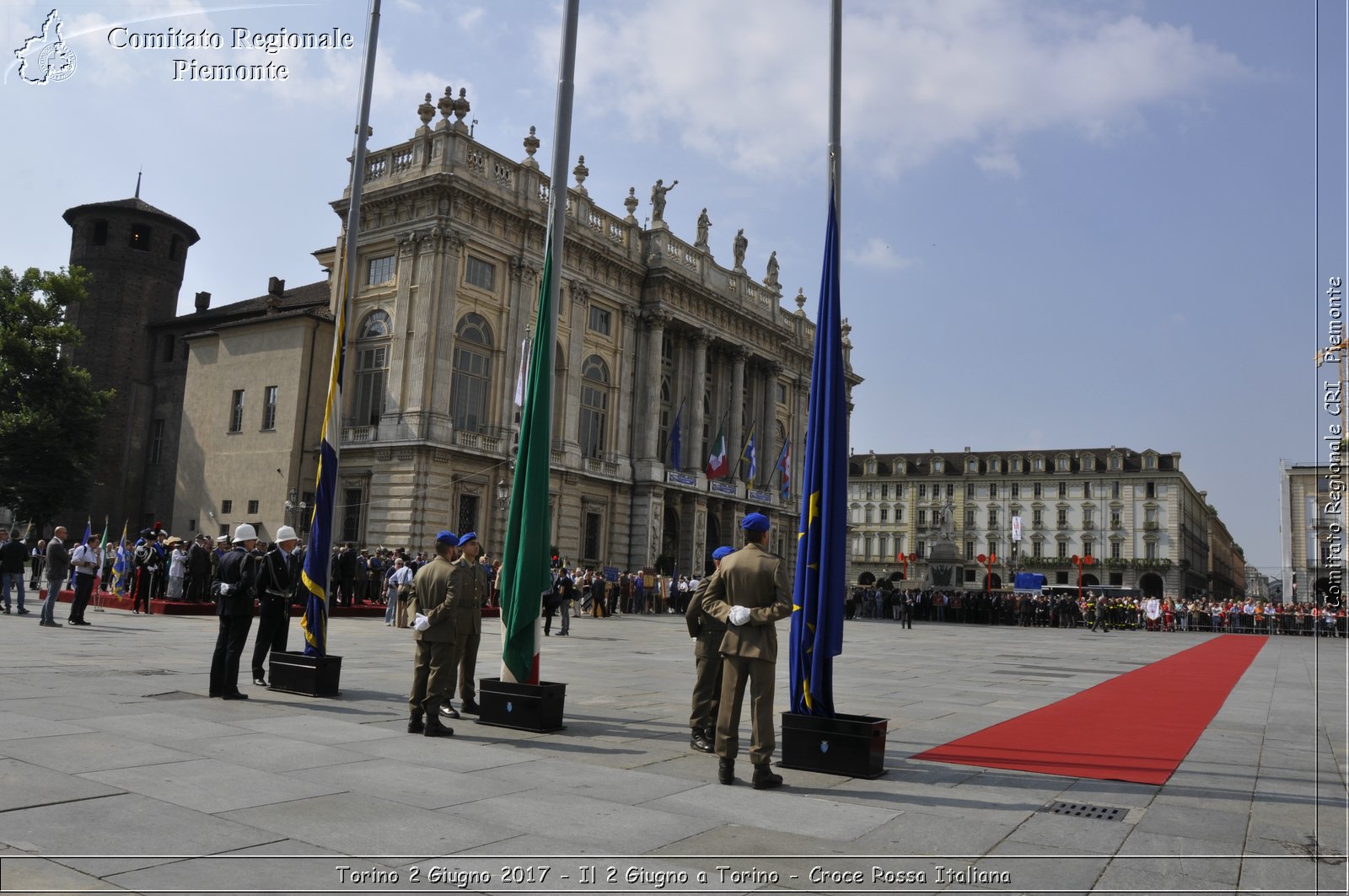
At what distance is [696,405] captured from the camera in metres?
50.0

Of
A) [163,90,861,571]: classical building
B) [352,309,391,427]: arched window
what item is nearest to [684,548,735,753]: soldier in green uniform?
[163,90,861,571]: classical building

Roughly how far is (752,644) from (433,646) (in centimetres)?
327

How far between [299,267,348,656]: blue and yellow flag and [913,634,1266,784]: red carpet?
671 centimetres

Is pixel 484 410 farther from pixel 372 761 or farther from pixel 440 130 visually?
pixel 372 761

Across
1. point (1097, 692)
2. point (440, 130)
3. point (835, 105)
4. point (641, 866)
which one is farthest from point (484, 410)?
point (641, 866)

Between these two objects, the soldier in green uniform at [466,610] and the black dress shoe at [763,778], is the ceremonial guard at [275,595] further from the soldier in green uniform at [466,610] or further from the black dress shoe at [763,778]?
the black dress shoe at [763,778]

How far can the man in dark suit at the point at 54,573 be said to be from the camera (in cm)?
1856

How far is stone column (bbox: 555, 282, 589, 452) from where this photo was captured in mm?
42938

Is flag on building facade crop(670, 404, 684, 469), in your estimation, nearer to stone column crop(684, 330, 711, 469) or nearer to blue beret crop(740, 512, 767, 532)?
stone column crop(684, 330, 711, 469)

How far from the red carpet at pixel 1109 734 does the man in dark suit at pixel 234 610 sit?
681 cm

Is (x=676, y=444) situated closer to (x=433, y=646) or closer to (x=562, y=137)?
(x=562, y=137)

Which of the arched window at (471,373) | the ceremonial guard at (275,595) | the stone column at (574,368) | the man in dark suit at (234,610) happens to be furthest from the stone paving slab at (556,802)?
the stone column at (574,368)

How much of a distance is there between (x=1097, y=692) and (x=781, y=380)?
44752 mm

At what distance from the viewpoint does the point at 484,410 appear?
40.2 m
